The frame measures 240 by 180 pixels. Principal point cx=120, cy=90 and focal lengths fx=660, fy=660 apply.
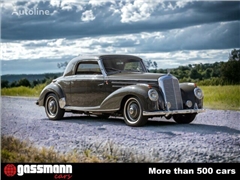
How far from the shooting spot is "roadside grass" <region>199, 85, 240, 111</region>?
34.9 feet

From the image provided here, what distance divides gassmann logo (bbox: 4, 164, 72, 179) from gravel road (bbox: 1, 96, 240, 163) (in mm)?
324

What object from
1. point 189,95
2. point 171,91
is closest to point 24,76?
point 171,91

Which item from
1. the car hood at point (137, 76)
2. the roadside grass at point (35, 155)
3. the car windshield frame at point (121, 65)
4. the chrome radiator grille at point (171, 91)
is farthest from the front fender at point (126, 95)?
the roadside grass at point (35, 155)

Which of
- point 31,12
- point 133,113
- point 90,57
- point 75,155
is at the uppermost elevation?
point 31,12

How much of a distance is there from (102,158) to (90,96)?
5.22 feet

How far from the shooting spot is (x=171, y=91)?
10.5 meters

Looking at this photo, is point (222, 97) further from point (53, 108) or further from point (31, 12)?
point (31, 12)

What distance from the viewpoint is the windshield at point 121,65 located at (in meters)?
Result: 10.9

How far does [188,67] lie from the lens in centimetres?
1051

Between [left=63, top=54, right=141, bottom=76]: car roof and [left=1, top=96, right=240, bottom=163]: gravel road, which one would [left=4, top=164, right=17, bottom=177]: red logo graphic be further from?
[left=63, top=54, right=141, bottom=76]: car roof

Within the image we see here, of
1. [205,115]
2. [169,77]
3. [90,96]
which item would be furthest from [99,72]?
[205,115]

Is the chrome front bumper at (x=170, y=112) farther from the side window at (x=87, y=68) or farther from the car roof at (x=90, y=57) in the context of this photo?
the side window at (x=87, y=68)

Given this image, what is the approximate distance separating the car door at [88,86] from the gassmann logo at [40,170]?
5.14ft

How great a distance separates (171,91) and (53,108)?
2112 millimetres
